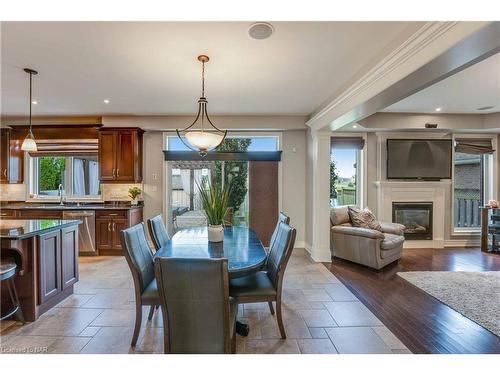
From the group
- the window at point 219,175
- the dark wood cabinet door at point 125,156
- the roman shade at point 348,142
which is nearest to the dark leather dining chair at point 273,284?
the window at point 219,175

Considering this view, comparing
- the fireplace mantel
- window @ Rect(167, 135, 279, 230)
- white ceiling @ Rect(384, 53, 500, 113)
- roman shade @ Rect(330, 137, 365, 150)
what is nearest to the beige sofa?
the fireplace mantel

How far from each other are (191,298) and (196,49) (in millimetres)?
2173

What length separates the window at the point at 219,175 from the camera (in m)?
5.45

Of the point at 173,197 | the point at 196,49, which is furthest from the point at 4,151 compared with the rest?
the point at 196,49

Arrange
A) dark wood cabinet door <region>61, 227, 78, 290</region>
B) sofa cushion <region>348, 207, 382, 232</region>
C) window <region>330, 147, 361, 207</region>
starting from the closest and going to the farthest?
dark wood cabinet door <region>61, 227, 78, 290</region>
sofa cushion <region>348, 207, 382, 232</region>
window <region>330, 147, 361, 207</region>

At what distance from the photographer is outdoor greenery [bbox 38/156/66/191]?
212 inches

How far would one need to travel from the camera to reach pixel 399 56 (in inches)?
85.7

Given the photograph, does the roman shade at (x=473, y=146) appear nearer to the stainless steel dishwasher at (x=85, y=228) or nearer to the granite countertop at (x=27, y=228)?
the granite countertop at (x=27, y=228)

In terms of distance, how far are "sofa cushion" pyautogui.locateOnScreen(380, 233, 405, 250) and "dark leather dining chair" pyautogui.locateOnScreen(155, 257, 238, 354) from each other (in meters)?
3.23

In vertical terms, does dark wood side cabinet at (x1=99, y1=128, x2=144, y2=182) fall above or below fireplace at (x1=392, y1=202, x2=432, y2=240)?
above

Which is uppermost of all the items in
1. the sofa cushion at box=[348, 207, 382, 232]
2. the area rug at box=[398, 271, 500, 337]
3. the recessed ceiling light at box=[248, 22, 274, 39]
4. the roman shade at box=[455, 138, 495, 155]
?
the recessed ceiling light at box=[248, 22, 274, 39]

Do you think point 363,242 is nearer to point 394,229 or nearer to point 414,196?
point 394,229

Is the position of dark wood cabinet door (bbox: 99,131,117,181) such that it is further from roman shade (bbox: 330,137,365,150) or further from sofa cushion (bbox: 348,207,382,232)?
sofa cushion (bbox: 348,207,382,232)

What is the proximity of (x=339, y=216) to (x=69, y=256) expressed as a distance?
403cm
